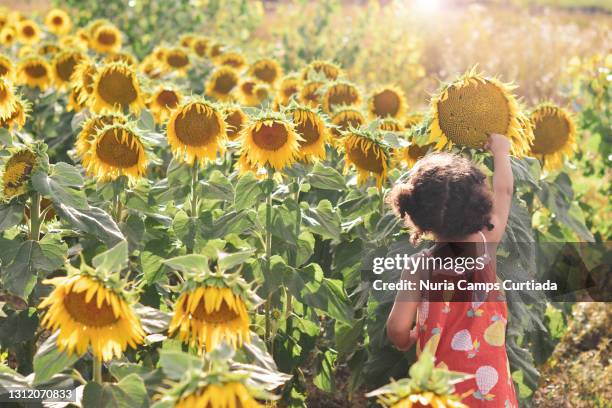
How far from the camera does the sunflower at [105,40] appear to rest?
18.6 feet

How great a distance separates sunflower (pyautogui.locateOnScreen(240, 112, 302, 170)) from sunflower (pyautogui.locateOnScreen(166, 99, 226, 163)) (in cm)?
16

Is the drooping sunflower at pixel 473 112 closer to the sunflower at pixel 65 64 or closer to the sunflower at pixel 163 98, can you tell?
the sunflower at pixel 163 98

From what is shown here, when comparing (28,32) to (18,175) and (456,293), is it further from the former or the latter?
(456,293)

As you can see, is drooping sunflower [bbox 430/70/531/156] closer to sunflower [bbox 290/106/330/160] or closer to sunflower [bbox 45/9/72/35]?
sunflower [bbox 290/106/330/160]

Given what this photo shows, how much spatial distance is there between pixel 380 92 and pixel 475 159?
1.39 m

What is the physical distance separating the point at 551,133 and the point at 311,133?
0.98 m

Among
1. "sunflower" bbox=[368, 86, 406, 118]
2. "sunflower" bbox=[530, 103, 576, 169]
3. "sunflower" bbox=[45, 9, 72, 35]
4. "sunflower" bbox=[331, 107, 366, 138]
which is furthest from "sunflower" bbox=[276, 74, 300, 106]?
"sunflower" bbox=[45, 9, 72, 35]

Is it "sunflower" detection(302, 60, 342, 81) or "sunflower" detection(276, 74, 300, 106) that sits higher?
"sunflower" detection(302, 60, 342, 81)

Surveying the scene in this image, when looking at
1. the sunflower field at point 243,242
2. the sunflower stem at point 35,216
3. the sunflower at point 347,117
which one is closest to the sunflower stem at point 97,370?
the sunflower field at point 243,242

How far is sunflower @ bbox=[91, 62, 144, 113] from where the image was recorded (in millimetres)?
3535

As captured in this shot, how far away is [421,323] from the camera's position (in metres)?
2.46

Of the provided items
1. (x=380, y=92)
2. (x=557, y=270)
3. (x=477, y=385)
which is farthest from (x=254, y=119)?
(x=557, y=270)

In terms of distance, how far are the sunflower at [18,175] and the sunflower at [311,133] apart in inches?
33.7

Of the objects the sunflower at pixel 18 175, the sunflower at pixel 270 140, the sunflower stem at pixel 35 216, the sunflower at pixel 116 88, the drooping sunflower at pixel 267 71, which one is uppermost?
→ the drooping sunflower at pixel 267 71
